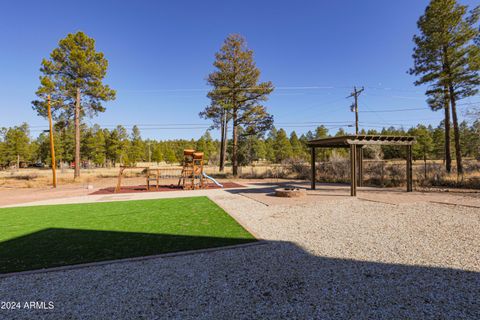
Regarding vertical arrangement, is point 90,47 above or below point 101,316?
above

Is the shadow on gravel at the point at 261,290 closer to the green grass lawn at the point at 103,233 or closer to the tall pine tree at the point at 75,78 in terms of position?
the green grass lawn at the point at 103,233

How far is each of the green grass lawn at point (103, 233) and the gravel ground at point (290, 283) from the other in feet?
1.71

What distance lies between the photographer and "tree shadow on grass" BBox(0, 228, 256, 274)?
3.84m

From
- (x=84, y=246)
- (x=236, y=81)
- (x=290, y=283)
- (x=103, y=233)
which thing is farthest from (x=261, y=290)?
(x=236, y=81)

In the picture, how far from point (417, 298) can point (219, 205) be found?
676 centimetres

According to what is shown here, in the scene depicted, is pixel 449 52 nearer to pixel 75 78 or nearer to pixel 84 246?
pixel 84 246

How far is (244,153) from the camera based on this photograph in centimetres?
3725

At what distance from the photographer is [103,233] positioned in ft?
17.5

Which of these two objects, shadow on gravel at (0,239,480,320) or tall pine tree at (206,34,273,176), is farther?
tall pine tree at (206,34,273,176)

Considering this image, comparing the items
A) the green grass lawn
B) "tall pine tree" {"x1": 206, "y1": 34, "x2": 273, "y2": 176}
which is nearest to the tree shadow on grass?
the green grass lawn

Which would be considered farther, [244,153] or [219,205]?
[244,153]

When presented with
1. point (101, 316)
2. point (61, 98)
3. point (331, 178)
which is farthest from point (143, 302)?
point (61, 98)

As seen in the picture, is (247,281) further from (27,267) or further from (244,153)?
(244,153)

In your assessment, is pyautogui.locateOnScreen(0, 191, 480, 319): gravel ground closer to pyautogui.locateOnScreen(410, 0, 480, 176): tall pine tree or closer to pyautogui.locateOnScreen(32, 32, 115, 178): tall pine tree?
pyautogui.locateOnScreen(410, 0, 480, 176): tall pine tree
